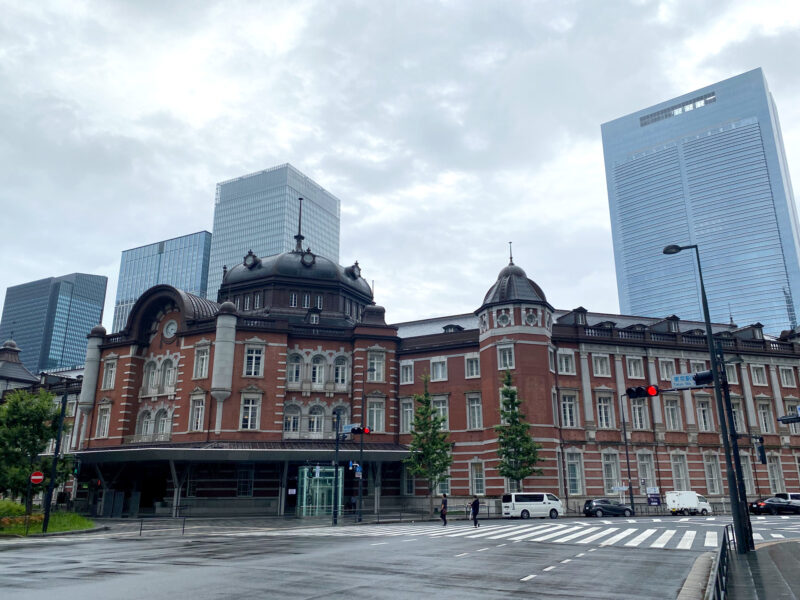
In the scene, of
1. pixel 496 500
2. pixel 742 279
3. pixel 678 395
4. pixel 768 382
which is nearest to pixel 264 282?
pixel 496 500

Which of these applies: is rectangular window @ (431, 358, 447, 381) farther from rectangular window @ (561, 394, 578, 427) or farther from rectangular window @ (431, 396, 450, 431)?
rectangular window @ (561, 394, 578, 427)

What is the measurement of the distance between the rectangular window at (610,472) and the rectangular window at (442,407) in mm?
11983

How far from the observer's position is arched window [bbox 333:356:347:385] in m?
49.0

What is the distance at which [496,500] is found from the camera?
42688 mm

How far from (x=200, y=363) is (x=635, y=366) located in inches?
1344

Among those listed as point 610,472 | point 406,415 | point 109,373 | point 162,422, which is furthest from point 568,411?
point 109,373

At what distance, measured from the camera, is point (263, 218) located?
17425 centimetres

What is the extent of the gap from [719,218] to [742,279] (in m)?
19.6

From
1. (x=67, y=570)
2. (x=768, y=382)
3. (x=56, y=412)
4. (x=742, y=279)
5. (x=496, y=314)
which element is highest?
(x=742, y=279)

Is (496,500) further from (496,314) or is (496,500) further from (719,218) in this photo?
(719,218)

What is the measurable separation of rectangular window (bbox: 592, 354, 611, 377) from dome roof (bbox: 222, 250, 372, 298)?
22.0 meters

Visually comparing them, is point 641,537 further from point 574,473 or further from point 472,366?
point 472,366

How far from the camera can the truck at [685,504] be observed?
41.5m

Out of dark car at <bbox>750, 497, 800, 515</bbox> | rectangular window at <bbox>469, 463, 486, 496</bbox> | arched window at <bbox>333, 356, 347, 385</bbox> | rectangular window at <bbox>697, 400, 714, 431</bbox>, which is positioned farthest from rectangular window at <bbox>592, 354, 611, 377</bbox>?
arched window at <bbox>333, 356, 347, 385</bbox>
